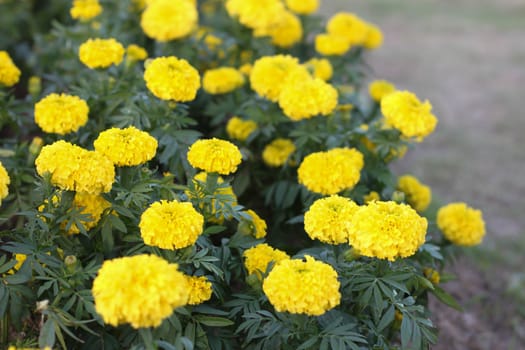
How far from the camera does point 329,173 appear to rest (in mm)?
2379

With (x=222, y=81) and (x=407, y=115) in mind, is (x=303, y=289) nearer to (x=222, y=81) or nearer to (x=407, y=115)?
(x=407, y=115)

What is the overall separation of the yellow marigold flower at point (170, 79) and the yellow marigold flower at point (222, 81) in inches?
27.4

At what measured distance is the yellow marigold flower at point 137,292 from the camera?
57.1 inches

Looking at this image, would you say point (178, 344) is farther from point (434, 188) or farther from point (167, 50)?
point (434, 188)

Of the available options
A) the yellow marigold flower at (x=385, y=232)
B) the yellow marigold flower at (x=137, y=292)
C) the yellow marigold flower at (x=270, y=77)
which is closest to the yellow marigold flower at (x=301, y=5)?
the yellow marigold flower at (x=270, y=77)

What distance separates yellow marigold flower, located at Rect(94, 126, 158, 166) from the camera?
193 centimetres

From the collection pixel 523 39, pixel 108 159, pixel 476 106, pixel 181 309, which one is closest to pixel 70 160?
pixel 108 159

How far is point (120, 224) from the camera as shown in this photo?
2.01m

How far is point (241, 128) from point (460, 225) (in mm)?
1142

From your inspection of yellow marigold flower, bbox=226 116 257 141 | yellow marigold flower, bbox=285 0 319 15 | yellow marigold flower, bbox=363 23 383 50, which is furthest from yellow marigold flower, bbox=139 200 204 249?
yellow marigold flower, bbox=363 23 383 50

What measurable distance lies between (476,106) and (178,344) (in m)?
5.78

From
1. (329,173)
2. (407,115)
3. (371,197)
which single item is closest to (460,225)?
(371,197)

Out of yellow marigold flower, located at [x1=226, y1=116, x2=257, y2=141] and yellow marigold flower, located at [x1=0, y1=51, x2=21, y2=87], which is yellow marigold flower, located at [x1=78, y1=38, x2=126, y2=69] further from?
yellow marigold flower, located at [x1=226, y1=116, x2=257, y2=141]

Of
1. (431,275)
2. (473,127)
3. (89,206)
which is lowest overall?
(473,127)
